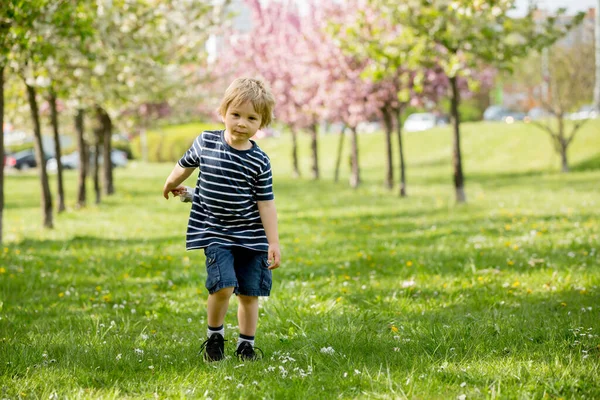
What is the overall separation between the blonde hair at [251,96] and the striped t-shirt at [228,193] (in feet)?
0.80

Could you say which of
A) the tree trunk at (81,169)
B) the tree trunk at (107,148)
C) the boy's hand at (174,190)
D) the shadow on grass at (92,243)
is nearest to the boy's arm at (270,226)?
the boy's hand at (174,190)

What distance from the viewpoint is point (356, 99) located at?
85.6 ft

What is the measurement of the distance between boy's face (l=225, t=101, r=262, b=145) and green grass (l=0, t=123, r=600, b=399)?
1.46 meters

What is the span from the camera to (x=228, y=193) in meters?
4.82

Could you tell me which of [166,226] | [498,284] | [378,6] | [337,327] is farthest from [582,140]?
[337,327]

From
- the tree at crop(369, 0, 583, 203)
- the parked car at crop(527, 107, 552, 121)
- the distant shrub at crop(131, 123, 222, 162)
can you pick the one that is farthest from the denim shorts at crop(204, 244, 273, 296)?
the distant shrub at crop(131, 123, 222, 162)

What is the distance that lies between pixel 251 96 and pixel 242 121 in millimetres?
169

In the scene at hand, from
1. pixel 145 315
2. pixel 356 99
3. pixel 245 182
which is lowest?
pixel 145 315

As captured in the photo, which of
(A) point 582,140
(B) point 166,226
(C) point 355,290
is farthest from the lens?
(A) point 582,140

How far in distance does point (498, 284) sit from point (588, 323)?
6.02 ft

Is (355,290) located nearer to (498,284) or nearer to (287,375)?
(498,284)

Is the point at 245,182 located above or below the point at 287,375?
above

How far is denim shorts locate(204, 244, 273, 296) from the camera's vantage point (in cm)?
478

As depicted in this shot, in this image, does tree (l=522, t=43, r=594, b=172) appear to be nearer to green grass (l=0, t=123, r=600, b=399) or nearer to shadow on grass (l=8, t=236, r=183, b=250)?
green grass (l=0, t=123, r=600, b=399)
